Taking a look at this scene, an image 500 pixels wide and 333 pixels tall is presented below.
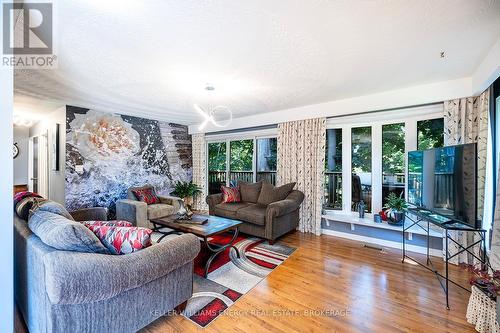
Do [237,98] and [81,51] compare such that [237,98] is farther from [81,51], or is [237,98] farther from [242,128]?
[81,51]

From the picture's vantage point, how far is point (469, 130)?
2.84 metres

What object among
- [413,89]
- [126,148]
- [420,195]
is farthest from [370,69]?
[126,148]

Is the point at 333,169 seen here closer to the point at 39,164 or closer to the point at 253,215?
the point at 253,215

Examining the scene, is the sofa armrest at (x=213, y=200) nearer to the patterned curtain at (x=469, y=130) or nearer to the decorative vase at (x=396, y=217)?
the decorative vase at (x=396, y=217)

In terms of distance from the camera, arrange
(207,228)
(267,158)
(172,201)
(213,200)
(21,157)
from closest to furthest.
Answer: (207,228) → (213,200) → (172,201) → (267,158) → (21,157)

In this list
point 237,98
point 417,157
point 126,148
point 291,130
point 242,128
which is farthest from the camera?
point 242,128

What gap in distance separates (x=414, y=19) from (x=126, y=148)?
5.17m

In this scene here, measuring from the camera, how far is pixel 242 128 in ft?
17.5

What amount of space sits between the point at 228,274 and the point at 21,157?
26.0 ft

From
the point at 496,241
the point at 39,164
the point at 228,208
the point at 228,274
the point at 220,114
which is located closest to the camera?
the point at 496,241

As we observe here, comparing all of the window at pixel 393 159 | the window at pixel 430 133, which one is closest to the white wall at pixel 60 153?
the window at pixel 393 159

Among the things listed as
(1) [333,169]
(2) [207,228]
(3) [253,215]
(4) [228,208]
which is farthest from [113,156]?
(1) [333,169]

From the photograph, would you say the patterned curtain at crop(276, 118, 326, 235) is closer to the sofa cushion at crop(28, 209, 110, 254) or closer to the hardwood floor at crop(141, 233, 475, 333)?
the hardwood floor at crop(141, 233, 475, 333)

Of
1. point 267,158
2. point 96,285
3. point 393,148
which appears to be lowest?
point 96,285
